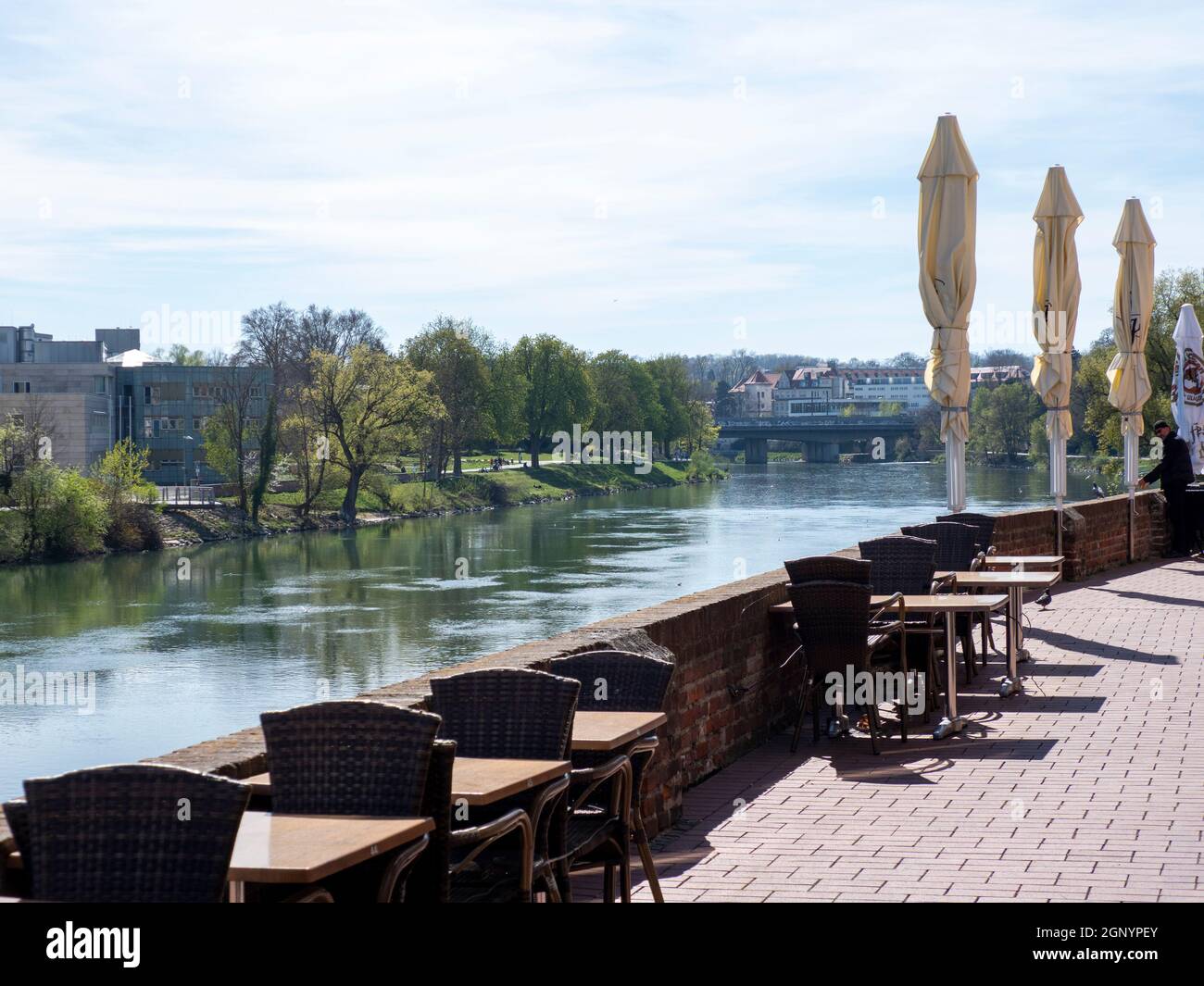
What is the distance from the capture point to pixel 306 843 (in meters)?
3.25

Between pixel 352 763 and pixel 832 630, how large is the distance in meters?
4.64

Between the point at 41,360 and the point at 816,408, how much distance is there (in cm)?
11964

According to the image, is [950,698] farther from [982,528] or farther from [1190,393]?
[1190,393]

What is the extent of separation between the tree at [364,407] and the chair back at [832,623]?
192 ft

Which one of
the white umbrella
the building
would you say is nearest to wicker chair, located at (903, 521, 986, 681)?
the white umbrella

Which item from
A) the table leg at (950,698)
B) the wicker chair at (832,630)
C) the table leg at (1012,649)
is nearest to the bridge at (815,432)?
the table leg at (1012,649)

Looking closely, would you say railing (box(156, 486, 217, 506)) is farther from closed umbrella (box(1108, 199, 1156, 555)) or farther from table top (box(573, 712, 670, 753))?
table top (box(573, 712, 670, 753))

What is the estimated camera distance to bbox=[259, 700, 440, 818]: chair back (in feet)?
11.5

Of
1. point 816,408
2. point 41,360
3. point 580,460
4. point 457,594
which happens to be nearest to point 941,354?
point 457,594

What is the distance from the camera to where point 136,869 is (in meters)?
2.81
